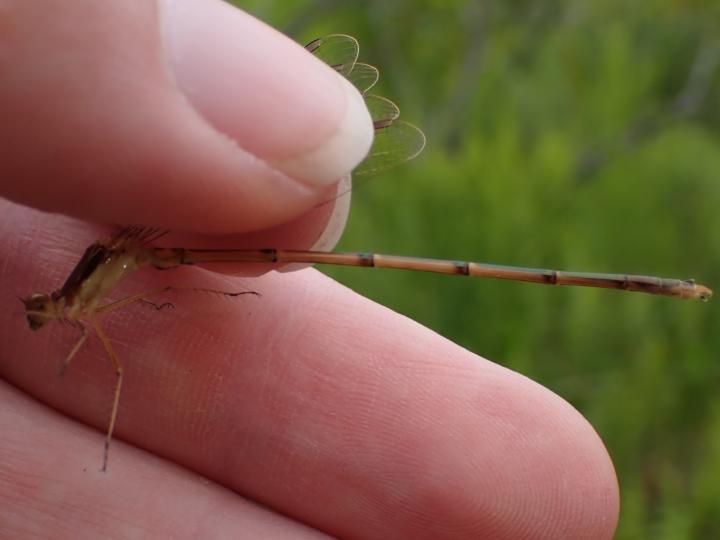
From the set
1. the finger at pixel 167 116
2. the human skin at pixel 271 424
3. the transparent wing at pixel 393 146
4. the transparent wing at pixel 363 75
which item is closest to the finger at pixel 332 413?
the human skin at pixel 271 424

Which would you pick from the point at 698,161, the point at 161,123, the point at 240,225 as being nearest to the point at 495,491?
the point at 240,225

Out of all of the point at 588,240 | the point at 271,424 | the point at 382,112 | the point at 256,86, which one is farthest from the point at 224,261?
the point at 588,240

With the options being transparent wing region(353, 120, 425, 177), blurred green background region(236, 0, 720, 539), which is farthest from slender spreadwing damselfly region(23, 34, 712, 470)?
blurred green background region(236, 0, 720, 539)

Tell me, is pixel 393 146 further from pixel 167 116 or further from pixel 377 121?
pixel 167 116

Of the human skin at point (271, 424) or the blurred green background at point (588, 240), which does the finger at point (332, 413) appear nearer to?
the human skin at point (271, 424)

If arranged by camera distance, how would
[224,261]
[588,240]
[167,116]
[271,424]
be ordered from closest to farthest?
1. [167,116]
2. [224,261]
3. [271,424]
4. [588,240]

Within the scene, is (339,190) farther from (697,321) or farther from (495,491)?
(697,321)

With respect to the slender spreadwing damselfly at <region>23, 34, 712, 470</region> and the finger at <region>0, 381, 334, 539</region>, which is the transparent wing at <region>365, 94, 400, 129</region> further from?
the finger at <region>0, 381, 334, 539</region>
